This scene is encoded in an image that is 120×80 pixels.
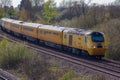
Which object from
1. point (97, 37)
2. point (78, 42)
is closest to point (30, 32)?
point (78, 42)

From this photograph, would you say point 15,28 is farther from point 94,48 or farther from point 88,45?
point 94,48

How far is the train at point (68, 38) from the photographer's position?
93.4 feet

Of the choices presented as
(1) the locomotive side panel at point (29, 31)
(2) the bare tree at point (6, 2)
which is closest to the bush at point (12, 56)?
(1) the locomotive side panel at point (29, 31)

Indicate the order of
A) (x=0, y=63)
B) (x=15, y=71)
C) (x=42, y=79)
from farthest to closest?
(x=0, y=63) → (x=15, y=71) → (x=42, y=79)

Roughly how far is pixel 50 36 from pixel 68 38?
518cm

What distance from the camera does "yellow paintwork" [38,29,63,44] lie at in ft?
115

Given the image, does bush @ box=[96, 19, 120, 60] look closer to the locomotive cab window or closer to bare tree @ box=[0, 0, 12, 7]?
the locomotive cab window

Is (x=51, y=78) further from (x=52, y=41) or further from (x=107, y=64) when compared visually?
(x=52, y=41)

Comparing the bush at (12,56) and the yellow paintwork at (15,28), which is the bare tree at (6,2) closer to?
the yellow paintwork at (15,28)

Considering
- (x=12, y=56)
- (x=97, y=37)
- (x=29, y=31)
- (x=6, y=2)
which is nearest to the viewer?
(x=12, y=56)

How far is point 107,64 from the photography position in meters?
26.1

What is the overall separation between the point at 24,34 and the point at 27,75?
26308 mm

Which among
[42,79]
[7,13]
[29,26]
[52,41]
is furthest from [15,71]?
[7,13]

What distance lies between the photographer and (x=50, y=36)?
37.4m
